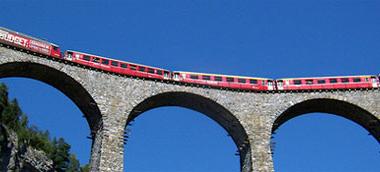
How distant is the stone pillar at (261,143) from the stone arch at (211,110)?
0.56 meters

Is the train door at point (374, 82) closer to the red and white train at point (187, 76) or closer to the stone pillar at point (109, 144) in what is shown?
the red and white train at point (187, 76)

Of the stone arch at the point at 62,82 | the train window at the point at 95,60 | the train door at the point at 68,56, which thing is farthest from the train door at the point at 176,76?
the train door at the point at 68,56

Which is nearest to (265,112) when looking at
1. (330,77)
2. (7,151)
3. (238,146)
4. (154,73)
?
(238,146)

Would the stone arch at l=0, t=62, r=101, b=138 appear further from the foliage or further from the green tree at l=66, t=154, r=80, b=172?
the green tree at l=66, t=154, r=80, b=172

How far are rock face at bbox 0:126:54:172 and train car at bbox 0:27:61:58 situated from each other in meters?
7.61

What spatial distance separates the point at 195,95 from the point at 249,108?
441 centimetres

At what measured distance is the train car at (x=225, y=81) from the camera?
37438mm

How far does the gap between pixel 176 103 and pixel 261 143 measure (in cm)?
758

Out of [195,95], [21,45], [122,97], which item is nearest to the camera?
[21,45]

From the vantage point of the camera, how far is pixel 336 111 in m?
40.0

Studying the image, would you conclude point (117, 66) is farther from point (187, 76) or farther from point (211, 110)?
point (211, 110)

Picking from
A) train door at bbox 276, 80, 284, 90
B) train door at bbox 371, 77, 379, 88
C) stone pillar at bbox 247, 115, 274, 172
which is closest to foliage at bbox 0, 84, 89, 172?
stone pillar at bbox 247, 115, 274, 172

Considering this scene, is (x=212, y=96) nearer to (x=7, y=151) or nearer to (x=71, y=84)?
(x=71, y=84)

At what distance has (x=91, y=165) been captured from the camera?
33812 mm
